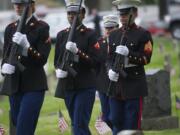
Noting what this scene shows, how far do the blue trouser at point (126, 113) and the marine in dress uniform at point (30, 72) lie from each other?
34.3 inches

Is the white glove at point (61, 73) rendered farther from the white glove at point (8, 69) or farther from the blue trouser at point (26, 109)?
the white glove at point (8, 69)

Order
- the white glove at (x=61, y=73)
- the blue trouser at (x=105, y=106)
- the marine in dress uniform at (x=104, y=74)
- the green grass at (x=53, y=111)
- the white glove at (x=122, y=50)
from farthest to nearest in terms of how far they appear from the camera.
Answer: the green grass at (x=53, y=111) < the blue trouser at (x=105, y=106) < the marine in dress uniform at (x=104, y=74) < the white glove at (x=61, y=73) < the white glove at (x=122, y=50)

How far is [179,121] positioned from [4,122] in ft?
10.2

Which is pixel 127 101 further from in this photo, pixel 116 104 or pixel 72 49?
pixel 72 49

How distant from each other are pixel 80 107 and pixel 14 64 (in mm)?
1183

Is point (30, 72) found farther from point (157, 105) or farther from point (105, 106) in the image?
point (157, 105)

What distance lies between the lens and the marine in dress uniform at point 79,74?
445 inches

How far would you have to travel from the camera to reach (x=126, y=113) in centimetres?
1064

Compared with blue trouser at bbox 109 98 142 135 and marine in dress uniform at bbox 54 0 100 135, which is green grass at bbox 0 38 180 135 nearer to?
marine in dress uniform at bbox 54 0 100 135

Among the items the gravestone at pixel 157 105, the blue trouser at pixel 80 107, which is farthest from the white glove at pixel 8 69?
the gravestone at pixel 157 105

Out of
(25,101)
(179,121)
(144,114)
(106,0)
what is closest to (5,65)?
(25,101)

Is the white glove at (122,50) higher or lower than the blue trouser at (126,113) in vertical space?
higher

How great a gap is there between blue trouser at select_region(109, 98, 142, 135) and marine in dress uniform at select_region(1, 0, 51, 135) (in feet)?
2.86

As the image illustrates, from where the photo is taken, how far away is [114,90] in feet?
35.1
